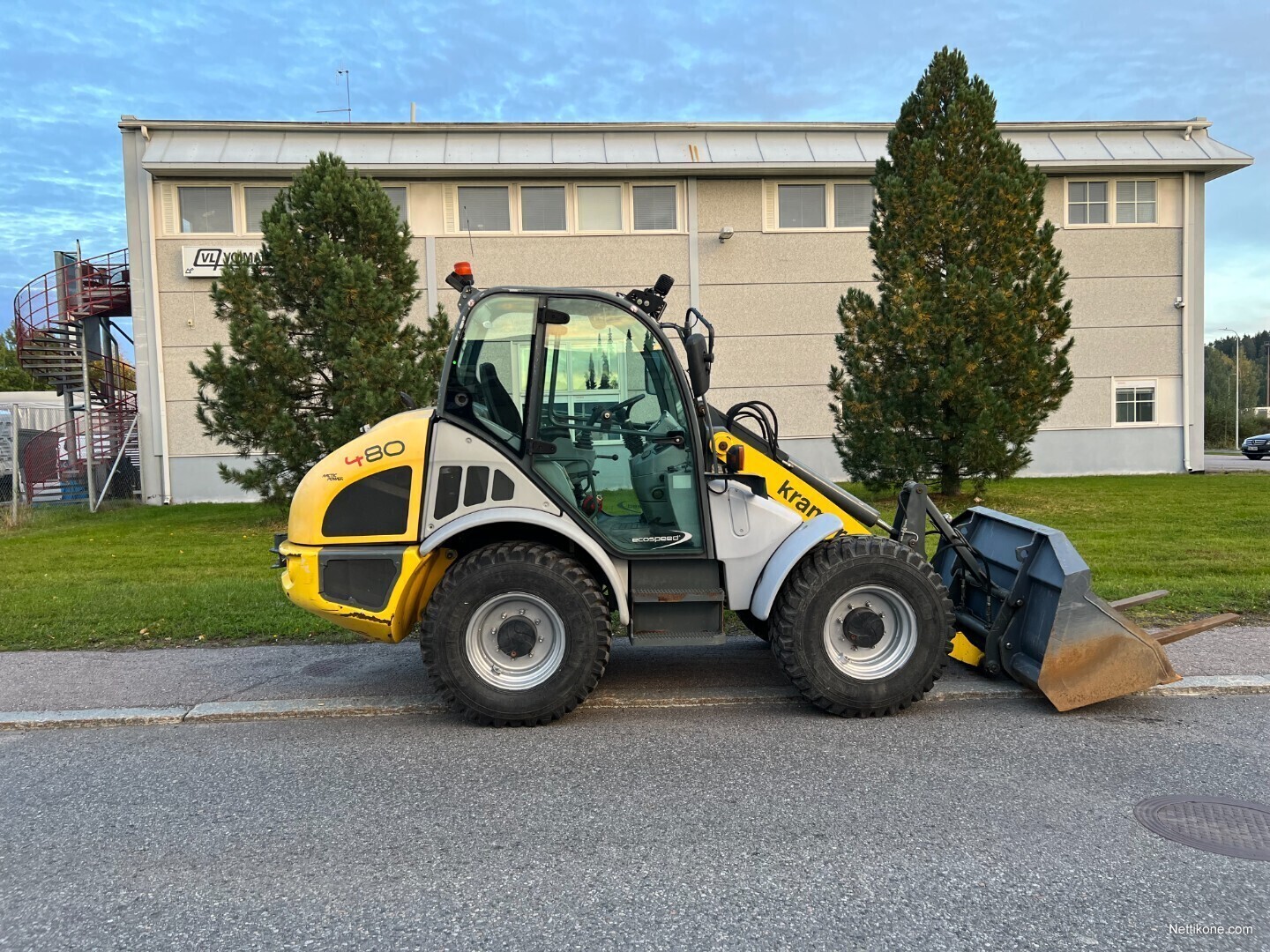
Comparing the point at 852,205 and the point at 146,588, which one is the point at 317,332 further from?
the point at 852,205

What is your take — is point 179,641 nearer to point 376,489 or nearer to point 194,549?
point 376,489

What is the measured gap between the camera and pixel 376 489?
4883 millimetres

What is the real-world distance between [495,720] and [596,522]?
3.95 feet

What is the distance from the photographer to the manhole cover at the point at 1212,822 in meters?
3.26

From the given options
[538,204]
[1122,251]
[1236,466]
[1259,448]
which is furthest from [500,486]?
[1259,448]

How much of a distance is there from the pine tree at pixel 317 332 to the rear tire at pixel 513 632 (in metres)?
8.85

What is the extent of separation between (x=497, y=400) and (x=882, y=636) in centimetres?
252

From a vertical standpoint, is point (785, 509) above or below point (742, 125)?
below

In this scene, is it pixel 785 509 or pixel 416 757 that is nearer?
pixel 416 757

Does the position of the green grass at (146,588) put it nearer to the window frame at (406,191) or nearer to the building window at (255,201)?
the building window at (255,201)

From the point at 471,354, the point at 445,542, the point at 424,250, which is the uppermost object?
the point at 424,250

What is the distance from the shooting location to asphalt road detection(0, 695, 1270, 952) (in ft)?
9.20

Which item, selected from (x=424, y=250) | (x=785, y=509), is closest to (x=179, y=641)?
(x=785, y=509)

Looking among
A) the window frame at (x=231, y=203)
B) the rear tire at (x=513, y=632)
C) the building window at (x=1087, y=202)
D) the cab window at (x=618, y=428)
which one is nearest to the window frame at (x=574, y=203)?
the window frame at (x=231, y=203)
